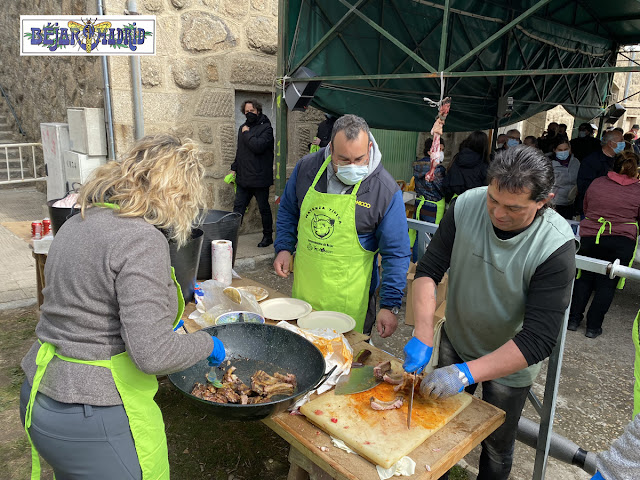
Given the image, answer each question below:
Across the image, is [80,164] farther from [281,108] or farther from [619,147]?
[619,147]

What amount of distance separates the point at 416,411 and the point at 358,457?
0.92ft

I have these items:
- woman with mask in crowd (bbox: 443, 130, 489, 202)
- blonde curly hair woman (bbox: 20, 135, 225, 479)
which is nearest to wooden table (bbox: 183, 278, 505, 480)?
blonde curly hair woman (bbox: 20, 135, 225, 479)

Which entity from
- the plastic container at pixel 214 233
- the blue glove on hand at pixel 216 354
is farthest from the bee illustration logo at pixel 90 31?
the blue glove on hand at pixel 216 354

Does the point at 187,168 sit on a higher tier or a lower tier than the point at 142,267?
higher

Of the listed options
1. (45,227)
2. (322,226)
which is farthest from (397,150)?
(322,226)

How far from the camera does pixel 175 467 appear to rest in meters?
2.55

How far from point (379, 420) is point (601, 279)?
3.93m

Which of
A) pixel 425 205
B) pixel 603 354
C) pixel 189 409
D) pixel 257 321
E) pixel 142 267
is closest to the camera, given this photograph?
pixel 142 267

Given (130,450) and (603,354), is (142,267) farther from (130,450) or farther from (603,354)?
(603,354)

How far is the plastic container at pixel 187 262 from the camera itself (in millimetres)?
2084

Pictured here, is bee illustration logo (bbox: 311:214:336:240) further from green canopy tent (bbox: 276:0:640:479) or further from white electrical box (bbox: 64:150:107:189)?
white electrical box (bbox: 64:150:107:189)

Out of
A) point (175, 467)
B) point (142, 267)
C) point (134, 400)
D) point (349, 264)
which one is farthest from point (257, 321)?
point (175, 467)

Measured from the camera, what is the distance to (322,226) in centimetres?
238

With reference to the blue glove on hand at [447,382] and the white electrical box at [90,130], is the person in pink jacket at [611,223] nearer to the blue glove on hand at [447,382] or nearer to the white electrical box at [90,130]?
the blue glove on hand at [447,382]
